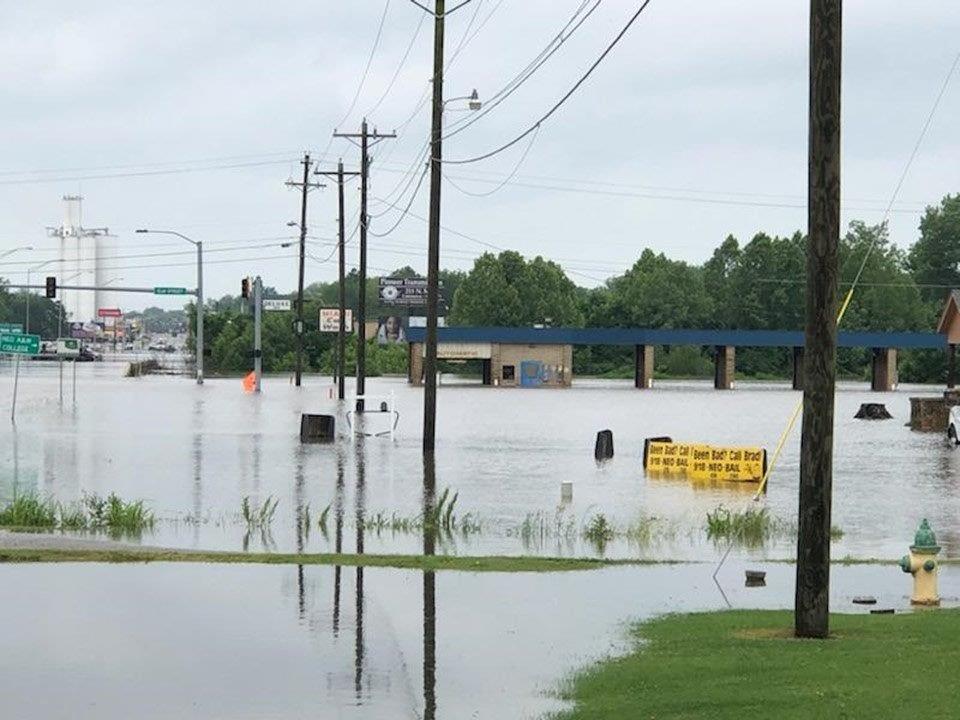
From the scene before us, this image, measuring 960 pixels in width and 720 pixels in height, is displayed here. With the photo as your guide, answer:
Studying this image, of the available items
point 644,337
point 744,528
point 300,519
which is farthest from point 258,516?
point 644,337

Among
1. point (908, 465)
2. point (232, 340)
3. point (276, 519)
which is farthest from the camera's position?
point (232, 340)

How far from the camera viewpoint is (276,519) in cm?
2823

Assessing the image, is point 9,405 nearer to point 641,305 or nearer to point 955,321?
point 955,321

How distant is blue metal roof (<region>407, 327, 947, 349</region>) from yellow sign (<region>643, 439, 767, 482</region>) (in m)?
90.3

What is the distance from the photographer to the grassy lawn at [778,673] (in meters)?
12.0

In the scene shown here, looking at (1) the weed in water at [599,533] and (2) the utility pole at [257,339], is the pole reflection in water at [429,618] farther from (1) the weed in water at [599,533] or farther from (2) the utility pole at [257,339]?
(2) the utility pole at [257,339]

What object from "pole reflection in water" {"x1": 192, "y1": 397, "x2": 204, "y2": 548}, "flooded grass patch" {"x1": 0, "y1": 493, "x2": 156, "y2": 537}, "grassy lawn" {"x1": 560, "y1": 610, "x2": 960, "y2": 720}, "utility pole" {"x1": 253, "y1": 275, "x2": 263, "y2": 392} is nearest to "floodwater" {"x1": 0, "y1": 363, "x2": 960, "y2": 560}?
"pole reflection in water" {"x1": 192, "y1": 397, "x2": 204, "y2": 548}

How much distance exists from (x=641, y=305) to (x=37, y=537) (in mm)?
176256

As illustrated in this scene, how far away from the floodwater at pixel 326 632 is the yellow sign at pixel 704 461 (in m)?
16.7

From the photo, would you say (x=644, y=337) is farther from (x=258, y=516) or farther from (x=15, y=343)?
(x=258, y=516)

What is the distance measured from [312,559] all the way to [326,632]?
5992 mm

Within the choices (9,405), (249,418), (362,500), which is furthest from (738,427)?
(362,500)

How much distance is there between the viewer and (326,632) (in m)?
16.4

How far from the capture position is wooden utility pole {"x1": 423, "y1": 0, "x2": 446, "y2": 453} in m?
45.8
